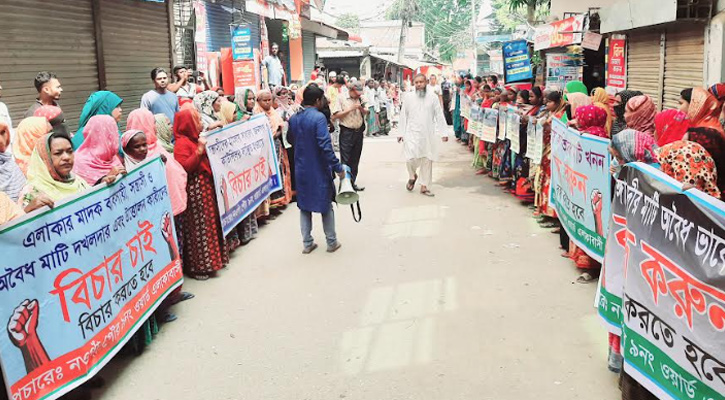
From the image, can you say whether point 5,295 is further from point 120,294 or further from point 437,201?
point 437,201

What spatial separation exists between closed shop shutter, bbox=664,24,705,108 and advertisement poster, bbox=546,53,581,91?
4.47 meters

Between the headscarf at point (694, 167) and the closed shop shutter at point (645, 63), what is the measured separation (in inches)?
324

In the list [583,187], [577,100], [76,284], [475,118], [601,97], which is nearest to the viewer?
[76,284]

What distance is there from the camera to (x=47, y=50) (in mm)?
8531

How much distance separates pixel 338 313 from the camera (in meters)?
5.48

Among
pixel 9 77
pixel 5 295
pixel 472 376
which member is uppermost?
pixel 9 77

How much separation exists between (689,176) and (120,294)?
135 inches

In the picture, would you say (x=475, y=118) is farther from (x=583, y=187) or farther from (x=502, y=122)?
(x=583, y=187)

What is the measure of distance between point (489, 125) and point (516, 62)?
3.27 meters

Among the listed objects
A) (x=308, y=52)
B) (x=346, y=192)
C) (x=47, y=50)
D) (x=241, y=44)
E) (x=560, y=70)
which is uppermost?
(x=308, y=52)

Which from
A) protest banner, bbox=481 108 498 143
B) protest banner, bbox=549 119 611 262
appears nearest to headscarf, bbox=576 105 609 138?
protest banner, bbox=549 119 611 262

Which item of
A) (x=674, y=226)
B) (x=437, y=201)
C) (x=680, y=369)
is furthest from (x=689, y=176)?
(x=437, y=201)

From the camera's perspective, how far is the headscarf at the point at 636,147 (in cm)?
443

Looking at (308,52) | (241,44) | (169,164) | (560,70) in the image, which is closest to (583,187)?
(169,164)
